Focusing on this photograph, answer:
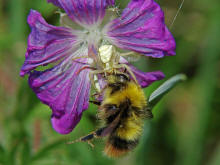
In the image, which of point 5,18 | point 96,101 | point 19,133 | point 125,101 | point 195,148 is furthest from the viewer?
point 5,18

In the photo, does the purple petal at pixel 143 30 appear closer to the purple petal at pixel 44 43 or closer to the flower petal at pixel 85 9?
the flower petal at pixel 85 9

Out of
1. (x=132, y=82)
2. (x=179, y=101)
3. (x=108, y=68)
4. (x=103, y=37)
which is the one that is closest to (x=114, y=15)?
(x=103, y=37)

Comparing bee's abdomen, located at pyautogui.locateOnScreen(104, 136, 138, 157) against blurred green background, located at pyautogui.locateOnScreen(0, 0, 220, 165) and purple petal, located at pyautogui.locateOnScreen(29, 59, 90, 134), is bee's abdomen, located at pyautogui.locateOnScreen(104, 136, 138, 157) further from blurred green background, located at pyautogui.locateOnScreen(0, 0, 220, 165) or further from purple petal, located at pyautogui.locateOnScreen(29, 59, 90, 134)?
blurred green background, located at pyautogui.locateOnScreen(0, 0, 220, 165)

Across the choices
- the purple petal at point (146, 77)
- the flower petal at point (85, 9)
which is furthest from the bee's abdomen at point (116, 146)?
the flower petal at point (85, 9)

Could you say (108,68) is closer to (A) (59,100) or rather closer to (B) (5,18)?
(A) (59,100)

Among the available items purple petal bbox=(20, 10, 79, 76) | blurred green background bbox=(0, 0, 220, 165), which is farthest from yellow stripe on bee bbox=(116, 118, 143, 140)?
blurred green background bbox=(0, 0, 220, 165)

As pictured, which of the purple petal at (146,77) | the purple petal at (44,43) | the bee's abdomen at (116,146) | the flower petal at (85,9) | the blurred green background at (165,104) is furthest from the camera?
the blurred green background at (165,104)
